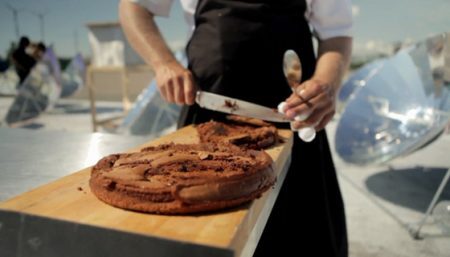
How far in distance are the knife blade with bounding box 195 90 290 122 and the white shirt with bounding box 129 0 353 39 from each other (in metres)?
0.53

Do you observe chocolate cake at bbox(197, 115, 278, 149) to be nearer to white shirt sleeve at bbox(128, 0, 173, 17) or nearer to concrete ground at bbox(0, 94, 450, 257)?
white shirt sleeve at bbox(128, 0, 173, 17)

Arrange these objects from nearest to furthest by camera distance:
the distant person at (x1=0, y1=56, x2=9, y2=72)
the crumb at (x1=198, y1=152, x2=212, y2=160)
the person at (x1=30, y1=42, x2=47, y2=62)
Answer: the crumb at (x1=198, y1=152, x2=212, y2=160) → the person at (x1=30, y1=42, x2=47, y2=62) → the distant person at (x1=0, y1=56, x2=9, y2=72)

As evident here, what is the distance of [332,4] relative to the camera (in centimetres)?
168

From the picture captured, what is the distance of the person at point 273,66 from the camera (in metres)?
1.55

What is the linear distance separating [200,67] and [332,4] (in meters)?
0.68

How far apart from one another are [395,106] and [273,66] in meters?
2.59

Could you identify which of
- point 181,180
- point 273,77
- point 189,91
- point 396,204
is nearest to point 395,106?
point 396,204

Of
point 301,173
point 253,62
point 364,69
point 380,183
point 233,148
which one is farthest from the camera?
point 364,69

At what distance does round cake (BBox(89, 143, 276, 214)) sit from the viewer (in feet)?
2.37

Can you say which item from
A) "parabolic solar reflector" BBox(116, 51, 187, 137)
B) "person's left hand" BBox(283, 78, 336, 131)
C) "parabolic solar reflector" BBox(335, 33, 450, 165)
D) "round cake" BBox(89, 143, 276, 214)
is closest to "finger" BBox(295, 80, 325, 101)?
"person's left hand" BBox(283, 78, 336, 131)

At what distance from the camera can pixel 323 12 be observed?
5.54ft

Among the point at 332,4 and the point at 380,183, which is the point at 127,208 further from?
the point at 380,183

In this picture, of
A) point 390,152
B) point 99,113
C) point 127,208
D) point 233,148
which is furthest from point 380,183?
point 99,113

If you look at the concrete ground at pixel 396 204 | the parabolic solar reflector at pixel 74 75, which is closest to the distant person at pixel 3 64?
the parabolic solar reflector at pixel 74 75
